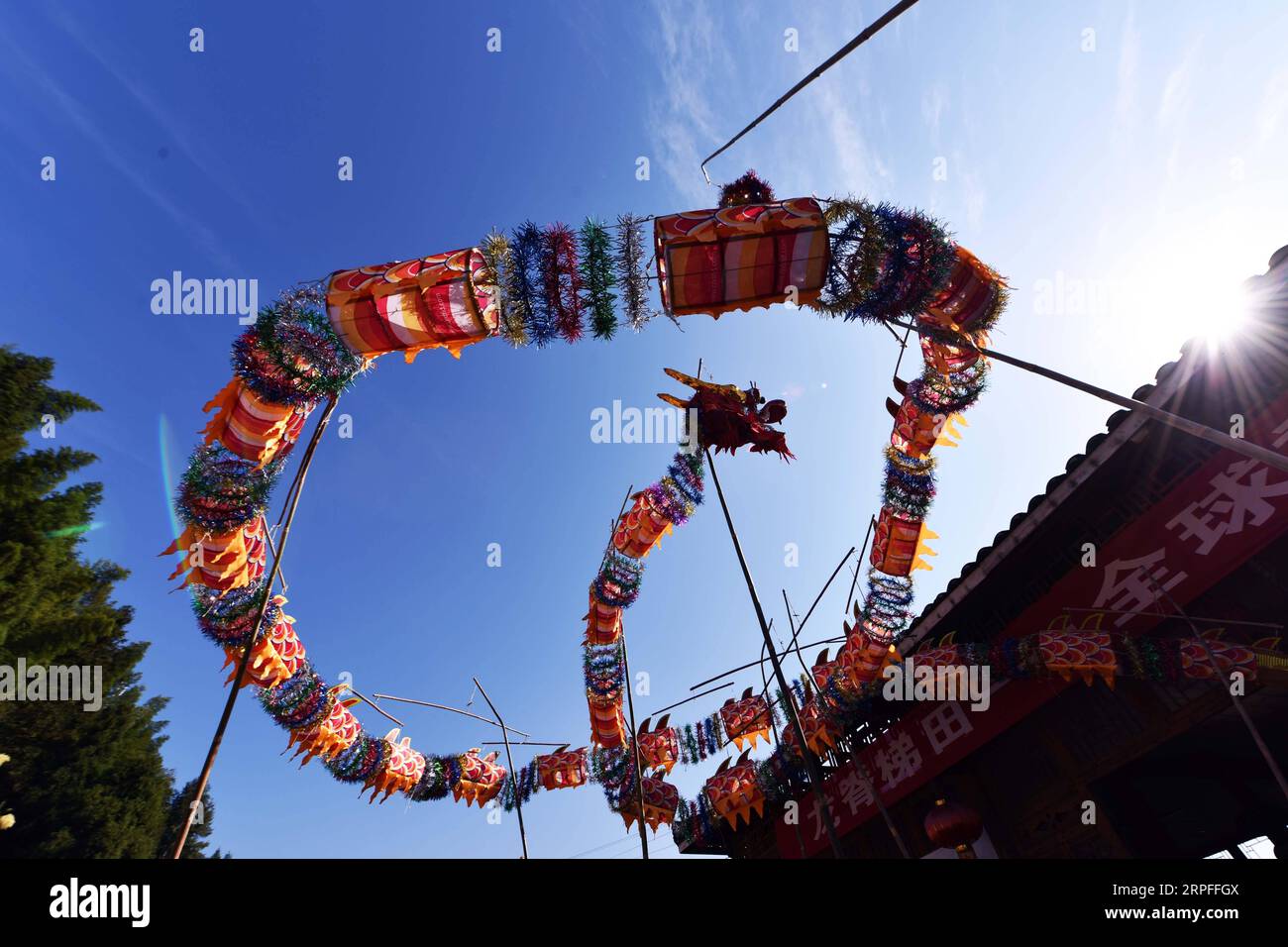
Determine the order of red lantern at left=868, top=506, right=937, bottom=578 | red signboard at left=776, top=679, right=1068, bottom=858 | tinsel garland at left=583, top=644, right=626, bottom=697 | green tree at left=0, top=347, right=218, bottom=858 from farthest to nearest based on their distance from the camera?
green tree at left=0, top=347, right=218, bottom=858
tinsel garland at left=583, top=644, right=626, bottom=697
red signboard at left=776, top=679, right=1068, bottom=858
red lantern at left=868, top=506, right=937, bottom=578

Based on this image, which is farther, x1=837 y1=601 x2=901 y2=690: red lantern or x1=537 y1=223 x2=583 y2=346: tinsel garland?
x1=837 y1=601 x2=901 y2=690: red lantern

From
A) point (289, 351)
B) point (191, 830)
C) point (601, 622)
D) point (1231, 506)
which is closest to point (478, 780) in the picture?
point (601, 622)

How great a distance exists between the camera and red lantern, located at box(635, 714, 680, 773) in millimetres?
12031

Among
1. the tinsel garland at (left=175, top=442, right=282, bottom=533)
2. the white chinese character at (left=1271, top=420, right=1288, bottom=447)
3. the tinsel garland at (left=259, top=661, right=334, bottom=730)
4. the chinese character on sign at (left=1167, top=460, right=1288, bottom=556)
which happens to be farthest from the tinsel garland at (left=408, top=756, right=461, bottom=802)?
the white chinese character at (left=1271, top=420, right=1288, bottom=447)

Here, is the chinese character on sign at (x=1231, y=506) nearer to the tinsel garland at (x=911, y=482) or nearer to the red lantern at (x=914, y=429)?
the tinsel garland at (x=911, y=482)

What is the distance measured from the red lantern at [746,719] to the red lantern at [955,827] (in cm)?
361

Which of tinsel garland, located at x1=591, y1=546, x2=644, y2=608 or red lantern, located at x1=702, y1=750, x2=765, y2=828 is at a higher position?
tinsel garland, located at x1=591, y1=546, x2=644, y2=608

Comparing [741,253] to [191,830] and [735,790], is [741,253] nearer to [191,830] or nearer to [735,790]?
[735,790]

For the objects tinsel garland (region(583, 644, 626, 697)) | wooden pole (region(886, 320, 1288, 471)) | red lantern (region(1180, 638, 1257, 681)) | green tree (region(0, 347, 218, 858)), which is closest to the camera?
wooden pole (region(886, 320, 1288, 471))

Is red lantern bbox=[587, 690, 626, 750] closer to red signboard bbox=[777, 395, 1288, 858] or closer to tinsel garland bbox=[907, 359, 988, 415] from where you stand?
red signboard bbox=[777, 395, 1288, 858]

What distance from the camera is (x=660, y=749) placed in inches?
475

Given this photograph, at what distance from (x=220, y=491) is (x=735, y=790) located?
38.4 feet
